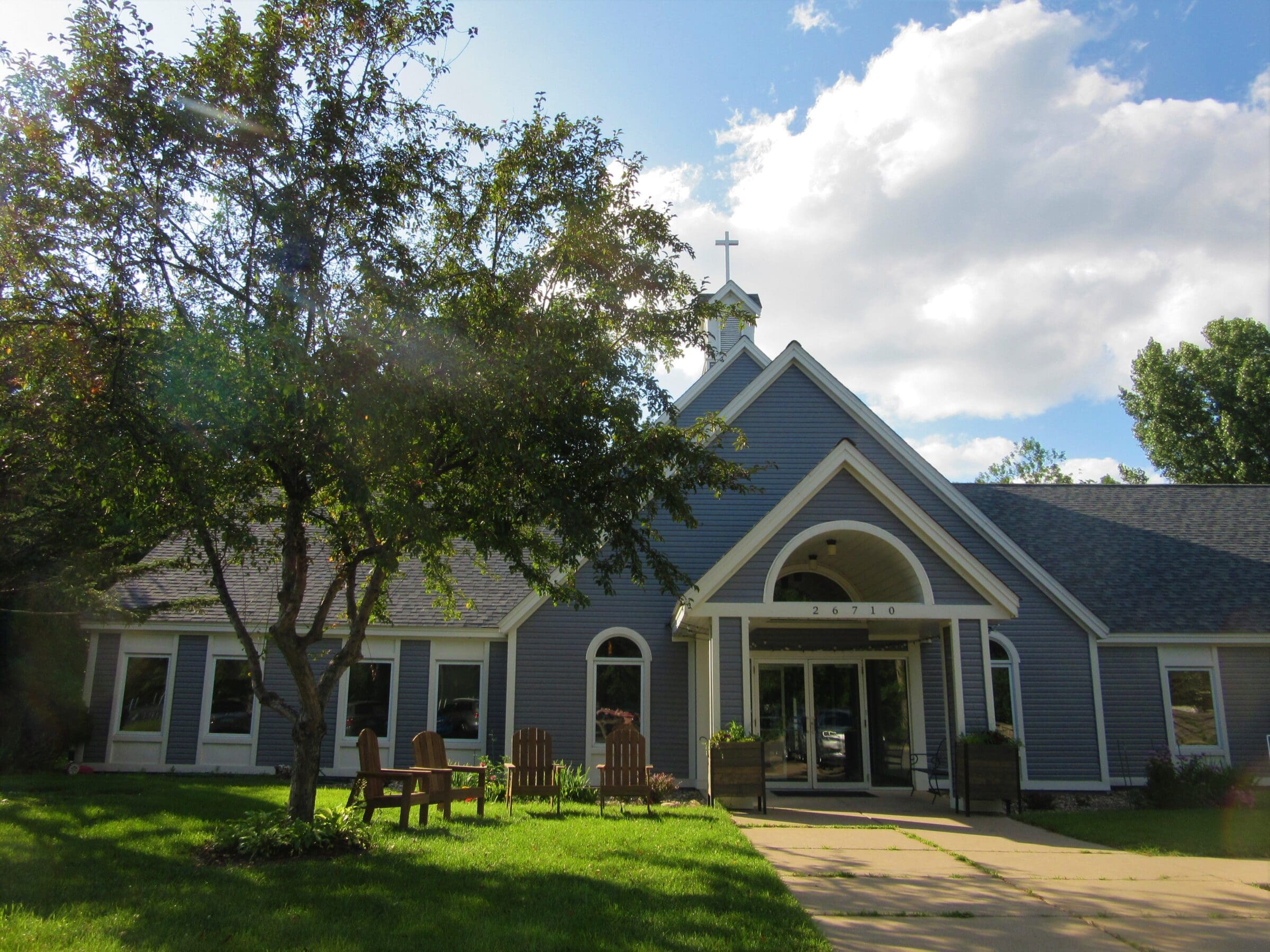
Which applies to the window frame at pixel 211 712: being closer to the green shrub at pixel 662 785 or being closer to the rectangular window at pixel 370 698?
the rectangular window at pixel 370 698

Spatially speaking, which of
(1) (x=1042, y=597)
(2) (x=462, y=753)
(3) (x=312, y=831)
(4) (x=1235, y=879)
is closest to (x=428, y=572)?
(3) (x=312, y=831)

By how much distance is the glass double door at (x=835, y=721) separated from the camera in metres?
14.8

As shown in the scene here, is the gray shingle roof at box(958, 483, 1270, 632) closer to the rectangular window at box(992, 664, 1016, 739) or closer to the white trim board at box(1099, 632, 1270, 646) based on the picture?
the white trim board at box(1099, 632, 1270, 646)

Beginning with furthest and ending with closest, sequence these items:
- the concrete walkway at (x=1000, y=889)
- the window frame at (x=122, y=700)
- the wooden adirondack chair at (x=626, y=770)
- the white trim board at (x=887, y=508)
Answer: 1. the window frame at (x=122, y=700)
2. the white trim board at (x=887, y=508)
3. the wooden adirondack chair at (x=626, y=770)
4. the concrete walkway at (x=1000, y=889)

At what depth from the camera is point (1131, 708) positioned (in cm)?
1540

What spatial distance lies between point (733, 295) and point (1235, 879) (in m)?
14.8

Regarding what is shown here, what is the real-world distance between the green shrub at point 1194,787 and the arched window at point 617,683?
311 inches

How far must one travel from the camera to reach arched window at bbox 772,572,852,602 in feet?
52.5

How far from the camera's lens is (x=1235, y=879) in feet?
26.4

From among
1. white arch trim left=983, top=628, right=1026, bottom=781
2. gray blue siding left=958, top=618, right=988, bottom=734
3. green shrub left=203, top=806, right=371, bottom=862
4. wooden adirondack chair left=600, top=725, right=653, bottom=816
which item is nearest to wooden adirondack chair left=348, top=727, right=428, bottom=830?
green shrub left=203, top=806, right=371, bottom=862

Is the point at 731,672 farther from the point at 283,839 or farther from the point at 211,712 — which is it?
the point at 211,712

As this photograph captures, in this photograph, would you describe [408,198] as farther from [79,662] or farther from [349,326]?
[79,662]

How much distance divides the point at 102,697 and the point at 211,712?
6.68 ft

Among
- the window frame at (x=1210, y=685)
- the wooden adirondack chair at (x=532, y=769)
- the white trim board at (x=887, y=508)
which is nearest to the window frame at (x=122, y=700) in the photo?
the wooden adirondack chair at (x=532, y=769)
